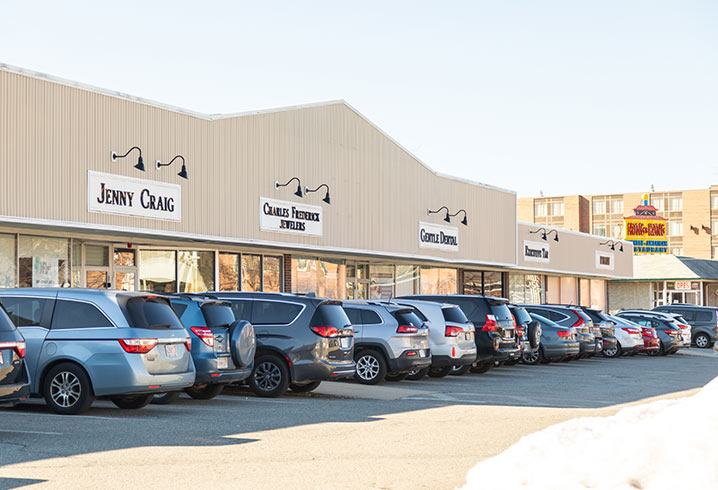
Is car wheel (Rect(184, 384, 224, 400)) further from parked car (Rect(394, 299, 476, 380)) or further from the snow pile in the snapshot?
the snow pile

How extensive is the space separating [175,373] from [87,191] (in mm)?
8619

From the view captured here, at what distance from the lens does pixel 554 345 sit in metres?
26.8

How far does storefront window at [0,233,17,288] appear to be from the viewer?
2024 centimetres

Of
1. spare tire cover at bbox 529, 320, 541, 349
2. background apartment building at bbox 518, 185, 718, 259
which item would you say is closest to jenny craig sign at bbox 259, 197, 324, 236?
spare tire cover at bbox 529, 320, 541, 349

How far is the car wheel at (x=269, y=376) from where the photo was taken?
1588 cm

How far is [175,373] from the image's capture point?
1296 centimetres

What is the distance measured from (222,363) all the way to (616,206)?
313 ft

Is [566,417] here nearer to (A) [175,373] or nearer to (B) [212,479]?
(A) [175,373]

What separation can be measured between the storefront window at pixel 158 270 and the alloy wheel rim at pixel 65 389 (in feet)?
39.3

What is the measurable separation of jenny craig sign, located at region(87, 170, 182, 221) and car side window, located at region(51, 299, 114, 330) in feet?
25.9

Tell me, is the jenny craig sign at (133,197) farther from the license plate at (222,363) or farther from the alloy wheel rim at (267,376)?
the license plate at (222,363)

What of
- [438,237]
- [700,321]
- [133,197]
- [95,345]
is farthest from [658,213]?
[95,345]

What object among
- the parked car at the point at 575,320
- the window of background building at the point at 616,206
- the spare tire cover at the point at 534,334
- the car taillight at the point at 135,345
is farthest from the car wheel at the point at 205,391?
the window of background building at the point at 616,206

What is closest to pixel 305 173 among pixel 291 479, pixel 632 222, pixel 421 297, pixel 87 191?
pixel 421 297
